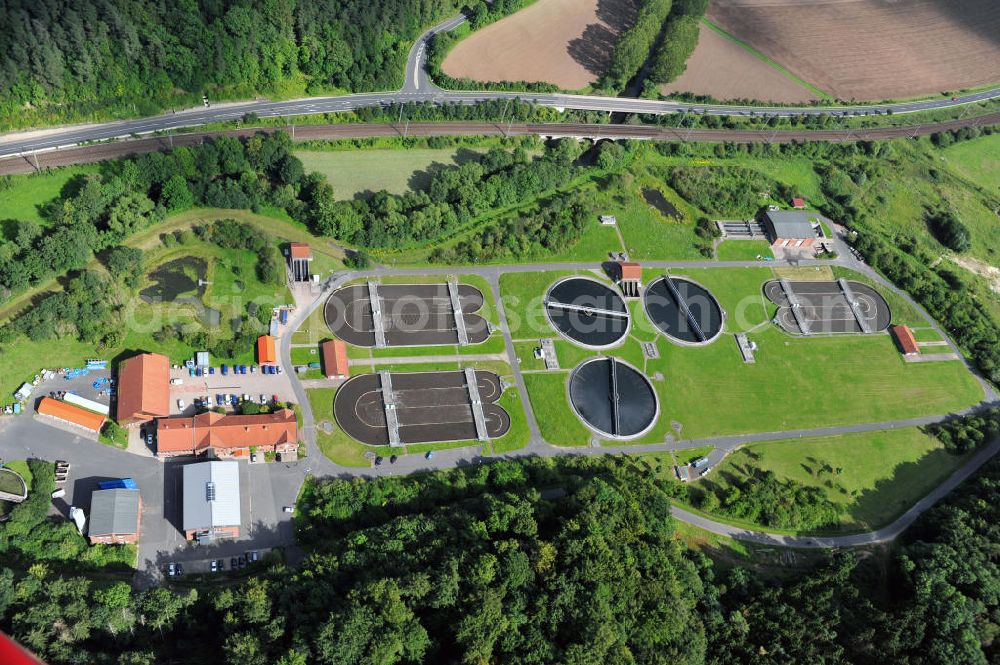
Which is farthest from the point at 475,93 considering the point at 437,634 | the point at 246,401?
the point at 437,634

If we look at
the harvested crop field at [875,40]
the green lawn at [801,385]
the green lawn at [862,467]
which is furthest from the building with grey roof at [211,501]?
the harvested crop field at [875,40]

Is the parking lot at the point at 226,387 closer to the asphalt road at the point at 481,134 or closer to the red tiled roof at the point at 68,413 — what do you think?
the red tiled roof at the point at 68,413

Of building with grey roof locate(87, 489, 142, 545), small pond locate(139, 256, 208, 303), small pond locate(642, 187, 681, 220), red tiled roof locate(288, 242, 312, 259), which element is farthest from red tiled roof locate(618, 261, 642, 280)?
building with grey roof locate(87, 489, 142, 545)

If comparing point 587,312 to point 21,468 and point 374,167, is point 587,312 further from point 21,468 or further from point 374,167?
point 21,468

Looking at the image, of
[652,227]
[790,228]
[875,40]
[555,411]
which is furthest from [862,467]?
[875,40]

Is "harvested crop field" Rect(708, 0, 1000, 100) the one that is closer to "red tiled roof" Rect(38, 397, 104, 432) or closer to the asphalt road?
the asphalt road

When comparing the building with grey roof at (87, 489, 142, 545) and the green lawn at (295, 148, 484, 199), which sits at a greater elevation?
the green lawn at (295, 148, 484, 199)
